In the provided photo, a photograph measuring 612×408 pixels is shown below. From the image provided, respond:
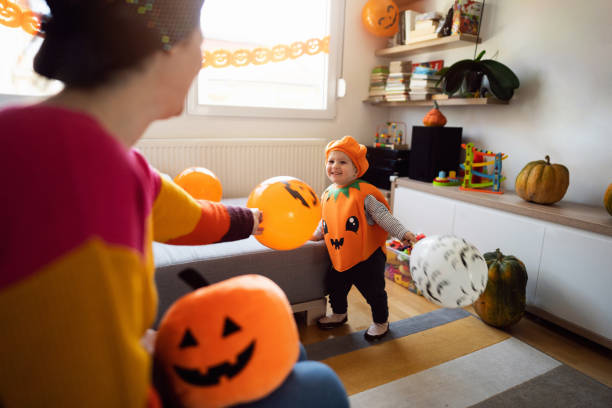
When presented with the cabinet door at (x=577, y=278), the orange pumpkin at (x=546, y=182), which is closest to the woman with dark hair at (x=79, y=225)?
the cabinet door at (x=577, y=278)

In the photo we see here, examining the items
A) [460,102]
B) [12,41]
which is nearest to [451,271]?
[460,102]

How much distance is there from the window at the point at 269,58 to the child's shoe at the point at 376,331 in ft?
6.38

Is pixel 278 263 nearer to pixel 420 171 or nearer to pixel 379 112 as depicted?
pixel 420 171

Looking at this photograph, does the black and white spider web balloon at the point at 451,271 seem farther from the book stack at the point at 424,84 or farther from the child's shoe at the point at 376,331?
the book stack at the point at 424,84

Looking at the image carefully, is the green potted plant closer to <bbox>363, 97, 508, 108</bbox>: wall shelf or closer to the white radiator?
<bbox>363, 97, 508, 108</bbox>: wall shelf

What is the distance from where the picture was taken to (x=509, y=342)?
1.94 m

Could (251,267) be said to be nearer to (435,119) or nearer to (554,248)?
(554,248)

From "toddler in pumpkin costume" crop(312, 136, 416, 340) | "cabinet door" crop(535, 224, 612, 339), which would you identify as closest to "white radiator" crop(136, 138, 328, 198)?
"toddler in pumpkin costume" crop(312, 136, 416, 340)

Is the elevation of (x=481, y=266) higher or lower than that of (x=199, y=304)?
lower

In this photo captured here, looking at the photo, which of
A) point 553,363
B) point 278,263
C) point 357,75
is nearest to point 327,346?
point 278,263

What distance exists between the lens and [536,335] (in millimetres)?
2031

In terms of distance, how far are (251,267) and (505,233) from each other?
1446 mm

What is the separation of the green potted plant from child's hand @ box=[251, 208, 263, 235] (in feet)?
6.85

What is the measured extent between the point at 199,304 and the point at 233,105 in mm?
2612
